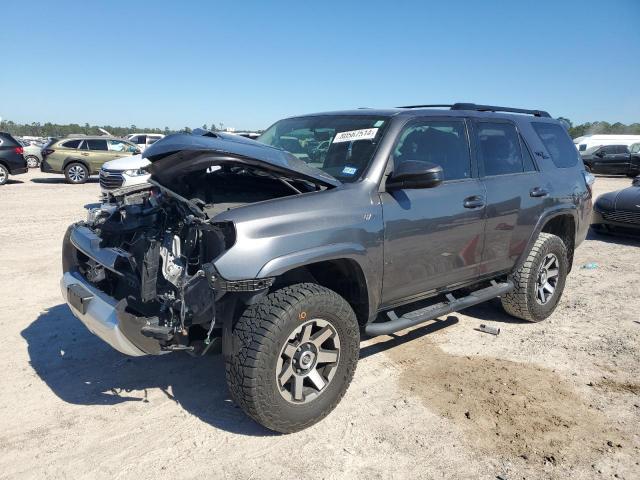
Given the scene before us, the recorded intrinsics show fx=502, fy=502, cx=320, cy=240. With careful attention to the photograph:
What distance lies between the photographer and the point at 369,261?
3.32 metres

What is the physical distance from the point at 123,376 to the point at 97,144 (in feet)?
53.7

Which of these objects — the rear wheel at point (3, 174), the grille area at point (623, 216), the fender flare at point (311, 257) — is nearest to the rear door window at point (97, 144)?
the rear wheel at point (3, 174)

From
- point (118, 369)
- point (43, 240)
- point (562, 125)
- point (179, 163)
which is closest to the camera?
point (179, 163)

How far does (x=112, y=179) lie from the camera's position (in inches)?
448

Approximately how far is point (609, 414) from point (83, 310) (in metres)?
3.56

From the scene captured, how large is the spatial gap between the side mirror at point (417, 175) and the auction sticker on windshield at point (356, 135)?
0.41 m

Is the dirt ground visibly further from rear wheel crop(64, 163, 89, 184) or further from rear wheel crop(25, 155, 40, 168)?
rear wheel crop(25, 155, 40, 168)

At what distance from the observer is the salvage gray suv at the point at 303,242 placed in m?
2.87

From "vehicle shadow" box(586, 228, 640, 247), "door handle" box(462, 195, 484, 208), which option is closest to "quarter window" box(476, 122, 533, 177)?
"door handle" box(462, 195, 484, 208)

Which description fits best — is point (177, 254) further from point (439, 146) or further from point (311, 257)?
point (439, 146)

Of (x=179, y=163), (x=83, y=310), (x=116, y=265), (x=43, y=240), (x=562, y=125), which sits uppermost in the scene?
(x=562, y=125)

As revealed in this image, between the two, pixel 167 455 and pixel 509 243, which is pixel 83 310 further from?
pixel 509 243

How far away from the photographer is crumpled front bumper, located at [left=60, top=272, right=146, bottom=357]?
9.45 ft

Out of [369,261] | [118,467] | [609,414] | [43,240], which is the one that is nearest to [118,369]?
[118,467]
